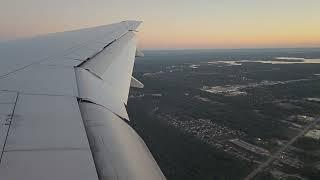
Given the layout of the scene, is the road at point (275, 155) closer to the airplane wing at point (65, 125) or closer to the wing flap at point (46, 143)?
the airplane wing at point (65, 125)

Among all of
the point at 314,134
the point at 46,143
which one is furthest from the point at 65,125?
the point at 314,134

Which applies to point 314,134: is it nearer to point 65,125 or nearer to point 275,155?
point 275,155

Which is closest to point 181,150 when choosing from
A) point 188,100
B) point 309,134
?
point 309,134

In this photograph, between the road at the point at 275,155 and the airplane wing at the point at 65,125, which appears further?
the road at the point at 275,155

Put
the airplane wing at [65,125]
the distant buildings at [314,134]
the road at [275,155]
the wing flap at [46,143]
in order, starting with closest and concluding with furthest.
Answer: the wing flap at [46,143] → the airplane wing at [65,125] → the road at [275,155] → the distant buildings at [314,134]

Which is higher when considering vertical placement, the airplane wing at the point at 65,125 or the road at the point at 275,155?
the airplane wing at the point at 65,125

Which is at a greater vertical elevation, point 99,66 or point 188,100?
point 99,66

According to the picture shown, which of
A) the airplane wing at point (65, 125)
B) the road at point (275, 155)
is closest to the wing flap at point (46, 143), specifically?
the airplane wing at point (65, 125)

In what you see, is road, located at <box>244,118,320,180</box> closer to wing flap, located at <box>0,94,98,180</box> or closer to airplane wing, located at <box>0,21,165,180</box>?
airplane wing, located at <box>0,21,165,180</box>

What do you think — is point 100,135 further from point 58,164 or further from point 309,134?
point 309,134

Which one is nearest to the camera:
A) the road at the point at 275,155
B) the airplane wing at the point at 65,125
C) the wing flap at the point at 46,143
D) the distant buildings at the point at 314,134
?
the wing flap at the point at 46,143
